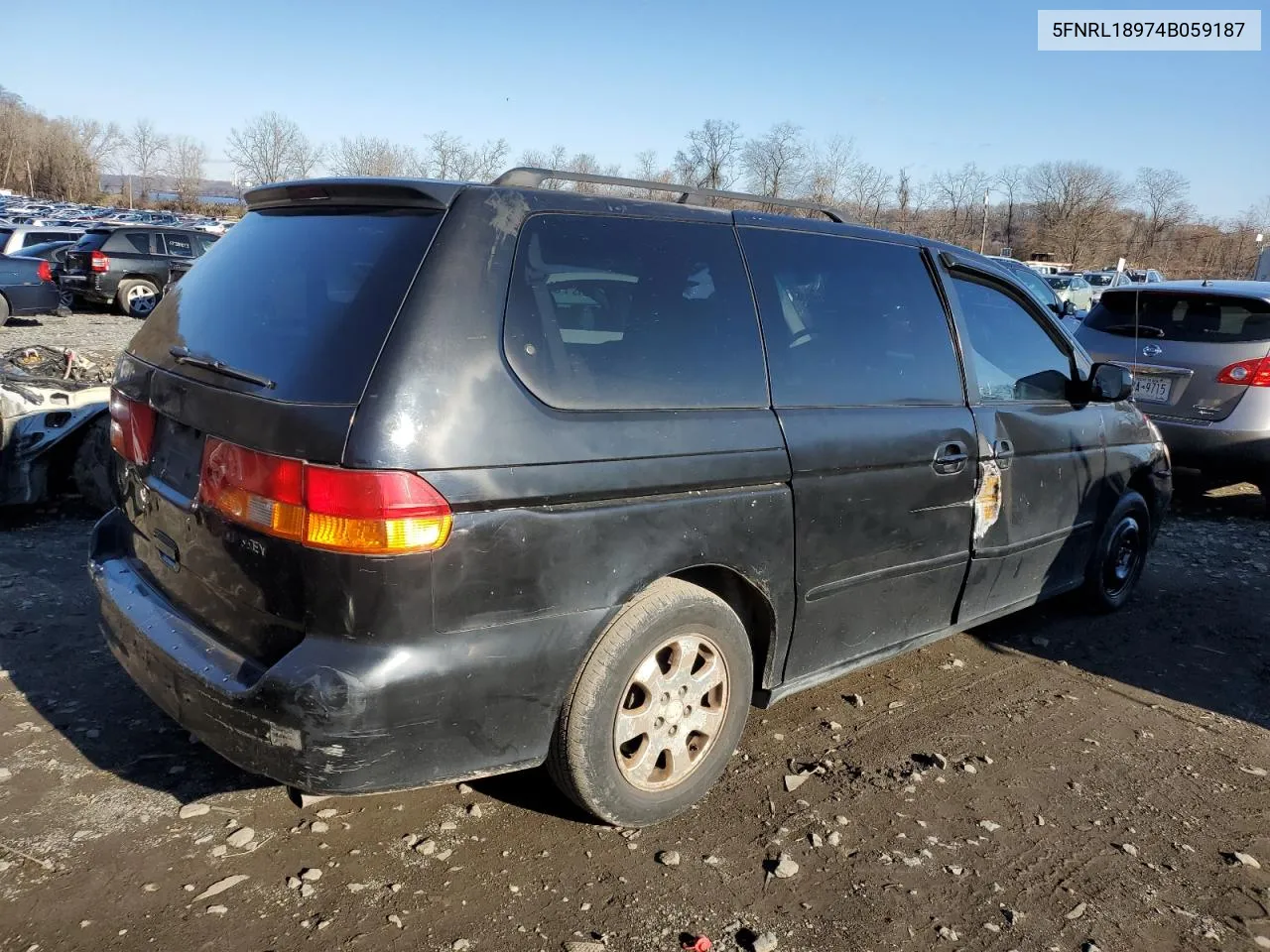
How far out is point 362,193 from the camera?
105 inches

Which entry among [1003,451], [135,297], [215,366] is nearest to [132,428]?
[215,366]

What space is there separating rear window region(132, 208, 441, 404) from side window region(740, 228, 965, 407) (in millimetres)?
1202

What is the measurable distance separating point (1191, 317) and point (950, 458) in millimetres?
4711

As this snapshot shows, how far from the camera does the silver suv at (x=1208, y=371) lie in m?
6.64

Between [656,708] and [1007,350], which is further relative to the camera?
[1007,350]

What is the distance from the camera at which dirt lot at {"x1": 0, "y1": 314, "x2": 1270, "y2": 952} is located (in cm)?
246

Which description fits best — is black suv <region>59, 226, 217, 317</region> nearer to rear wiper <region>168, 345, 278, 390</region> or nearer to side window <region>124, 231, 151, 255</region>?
side window <region>124, 231, 151, 255</region>

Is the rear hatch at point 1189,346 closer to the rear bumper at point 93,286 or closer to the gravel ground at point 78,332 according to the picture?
the gravel ground at point 78,332

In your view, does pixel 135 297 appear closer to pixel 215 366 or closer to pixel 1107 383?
pixel 215 366

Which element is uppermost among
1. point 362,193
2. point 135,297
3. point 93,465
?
point 135,297

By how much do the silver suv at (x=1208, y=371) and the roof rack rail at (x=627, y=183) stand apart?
4.20 meters

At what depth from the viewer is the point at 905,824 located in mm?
3000

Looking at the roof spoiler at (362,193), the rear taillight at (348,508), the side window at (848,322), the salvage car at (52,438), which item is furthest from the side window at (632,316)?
the salvage car at (52,438)

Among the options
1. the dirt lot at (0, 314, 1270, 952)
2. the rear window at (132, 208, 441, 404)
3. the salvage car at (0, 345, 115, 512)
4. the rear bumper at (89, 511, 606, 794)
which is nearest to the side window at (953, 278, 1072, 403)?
the dirt lot at (0, 314, 1270, 952)
